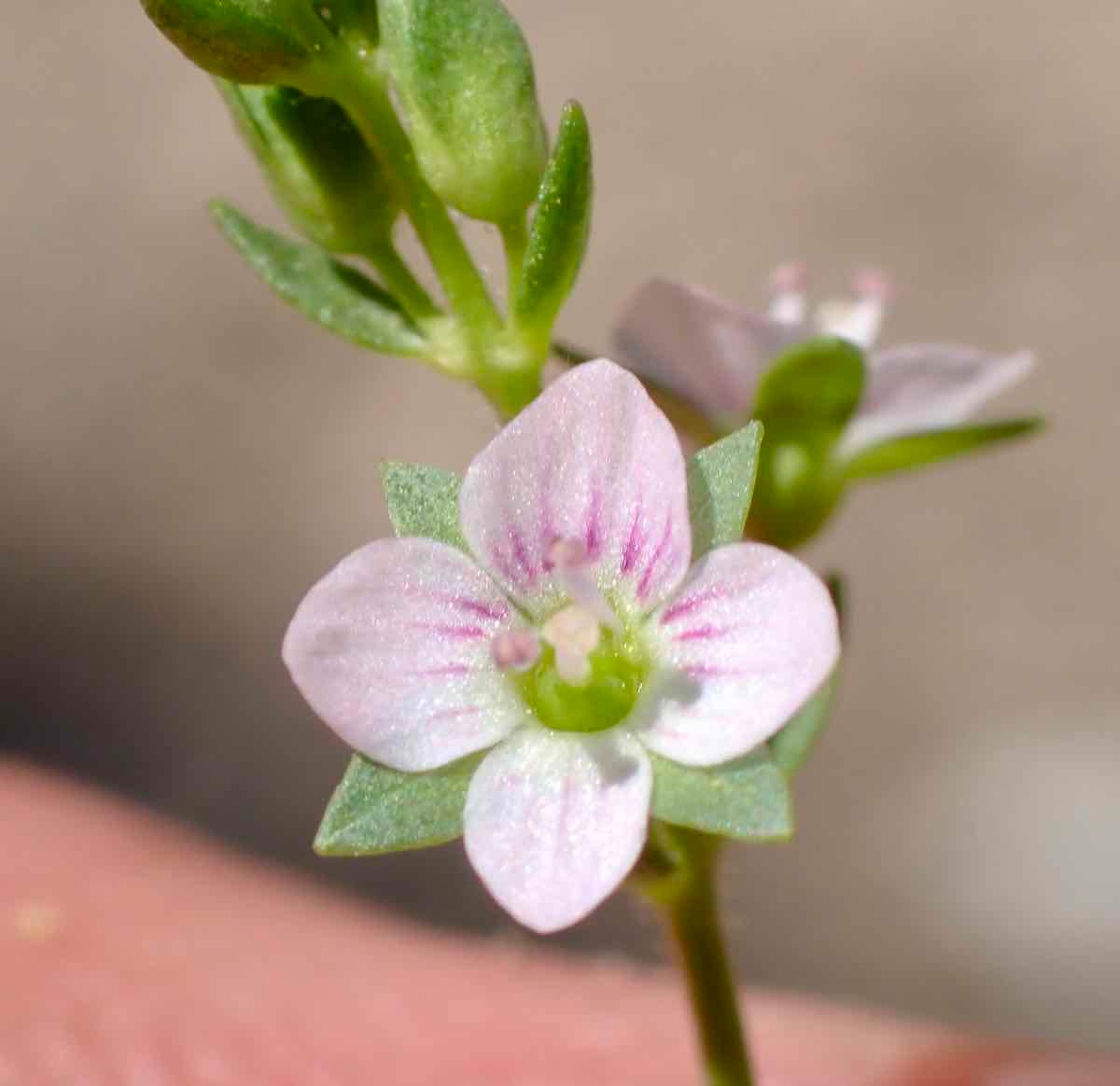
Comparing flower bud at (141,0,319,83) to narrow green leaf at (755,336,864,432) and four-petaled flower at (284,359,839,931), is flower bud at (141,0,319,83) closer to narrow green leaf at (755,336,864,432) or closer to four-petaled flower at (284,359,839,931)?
four-petaled flower at (284,359,839,931)

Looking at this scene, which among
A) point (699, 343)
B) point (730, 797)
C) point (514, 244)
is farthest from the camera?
point (699, 343)

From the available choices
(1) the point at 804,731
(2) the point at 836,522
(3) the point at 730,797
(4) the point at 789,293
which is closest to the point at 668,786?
(3) the point at 730,797

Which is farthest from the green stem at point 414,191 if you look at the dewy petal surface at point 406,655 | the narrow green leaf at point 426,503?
the dewy petal surface at point 406,655

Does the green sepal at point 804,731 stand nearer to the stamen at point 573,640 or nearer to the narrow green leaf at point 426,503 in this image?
the stamen at point 573,640

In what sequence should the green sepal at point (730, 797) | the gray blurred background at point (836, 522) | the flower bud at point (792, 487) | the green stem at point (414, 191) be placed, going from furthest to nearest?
the gray blurred background at point (836, 522) < the flower bud at point (792, 487) < the green stem at point (414, 191) < the green sepal at point (730, 797)

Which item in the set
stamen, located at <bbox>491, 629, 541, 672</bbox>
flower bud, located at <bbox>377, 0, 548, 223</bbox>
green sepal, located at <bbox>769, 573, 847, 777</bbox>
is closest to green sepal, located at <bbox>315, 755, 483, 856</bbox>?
stamen, located at <bbox>491, 629, 541, 672</bbox>

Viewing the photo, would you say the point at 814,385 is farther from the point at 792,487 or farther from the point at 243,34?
the point at 243,34
